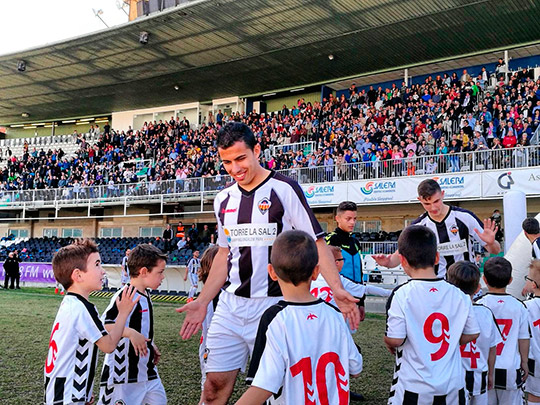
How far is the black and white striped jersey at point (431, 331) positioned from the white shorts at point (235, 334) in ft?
3.13

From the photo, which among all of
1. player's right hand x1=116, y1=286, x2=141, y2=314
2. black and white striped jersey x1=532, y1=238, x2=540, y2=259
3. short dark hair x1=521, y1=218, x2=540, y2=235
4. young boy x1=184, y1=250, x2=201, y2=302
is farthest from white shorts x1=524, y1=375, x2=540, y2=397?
young boy x1=184, y1=250, x2=201, y2=302

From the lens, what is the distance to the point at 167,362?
27.1 feet

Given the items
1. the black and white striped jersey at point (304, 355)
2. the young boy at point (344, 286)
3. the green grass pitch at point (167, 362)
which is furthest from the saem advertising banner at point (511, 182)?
the black and white striped jersey at point (304, 355)

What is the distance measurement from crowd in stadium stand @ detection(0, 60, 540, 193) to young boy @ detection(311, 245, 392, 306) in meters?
14.5

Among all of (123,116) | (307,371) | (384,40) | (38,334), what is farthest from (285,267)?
(123,116)

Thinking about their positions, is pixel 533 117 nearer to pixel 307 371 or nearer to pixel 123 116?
pixel 307 371

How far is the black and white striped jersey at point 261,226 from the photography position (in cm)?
410

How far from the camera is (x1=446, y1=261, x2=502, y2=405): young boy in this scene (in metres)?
4.35

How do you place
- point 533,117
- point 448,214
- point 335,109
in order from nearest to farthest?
1. point 448,214
2. point 533,117
3. point 335,109

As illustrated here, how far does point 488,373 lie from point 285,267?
2.59 metres

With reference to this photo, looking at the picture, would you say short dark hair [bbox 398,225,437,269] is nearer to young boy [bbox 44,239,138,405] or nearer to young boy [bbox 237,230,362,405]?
young boy [bbox 237,230,362,405]

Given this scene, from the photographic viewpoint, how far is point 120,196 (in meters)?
30.5

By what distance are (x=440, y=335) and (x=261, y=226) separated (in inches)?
58.0

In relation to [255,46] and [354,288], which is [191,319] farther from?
[255,46]
